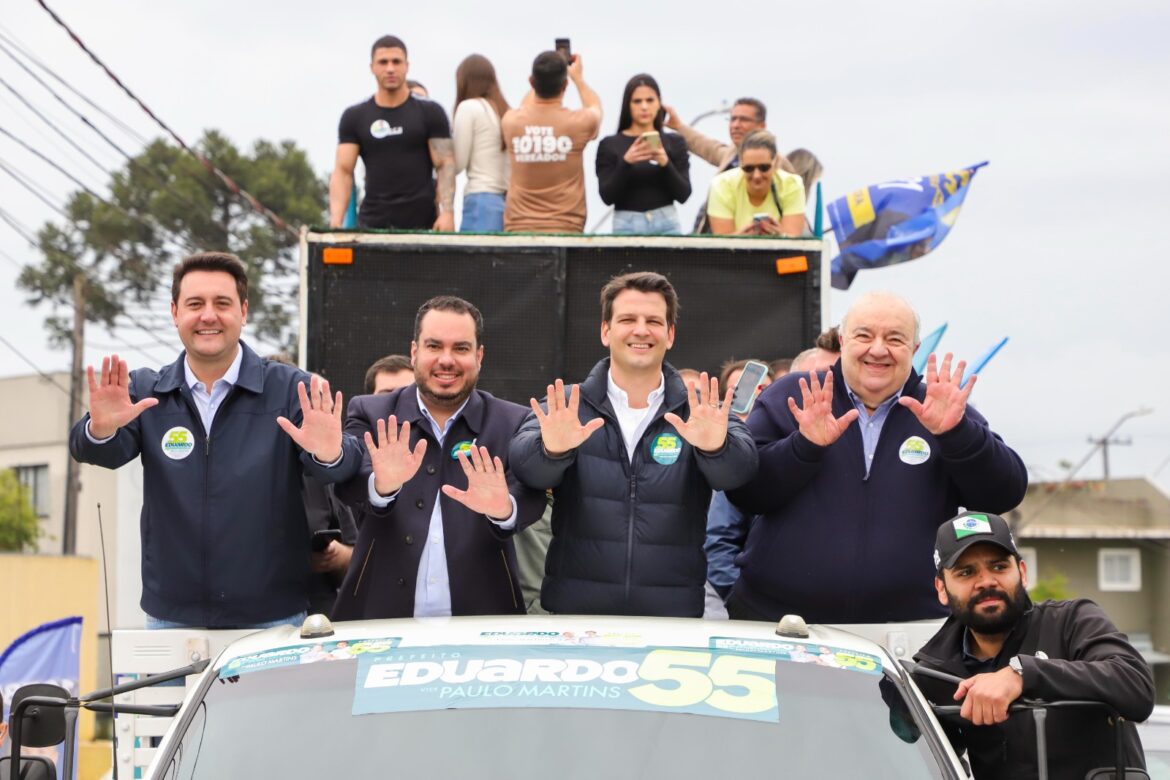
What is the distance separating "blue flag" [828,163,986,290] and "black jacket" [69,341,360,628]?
6371 millimetres

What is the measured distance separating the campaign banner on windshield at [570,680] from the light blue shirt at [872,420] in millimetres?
→ 2030

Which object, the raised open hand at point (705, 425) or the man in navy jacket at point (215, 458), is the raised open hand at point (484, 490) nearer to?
the man in navy jacket at point (215, 458)

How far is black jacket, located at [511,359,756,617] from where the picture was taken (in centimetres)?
577

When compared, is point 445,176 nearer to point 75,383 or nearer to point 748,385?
point 748,385

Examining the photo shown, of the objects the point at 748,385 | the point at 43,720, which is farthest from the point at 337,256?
the point at 43,720

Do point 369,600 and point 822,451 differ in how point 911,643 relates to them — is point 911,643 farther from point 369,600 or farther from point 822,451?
point 369,600

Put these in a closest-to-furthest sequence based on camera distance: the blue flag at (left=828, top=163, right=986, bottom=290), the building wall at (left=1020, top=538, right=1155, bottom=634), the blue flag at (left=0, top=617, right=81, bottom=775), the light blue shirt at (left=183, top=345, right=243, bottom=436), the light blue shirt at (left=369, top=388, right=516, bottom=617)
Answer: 1. the light blue shirt at (left=369, top=388, right=516, bottom=617)
2. the light blue shirt at (left=183, top=345, right=243, bottom=436)
3. the blue flag at (left=828, top=163, right=986, bottom=290)
4. the blue flag at (left=0, top=617, right=81, bottom=775)
5. the building wall at (left=1020, top=538, right=1155, bottom=634)

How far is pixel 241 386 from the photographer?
20.0ft

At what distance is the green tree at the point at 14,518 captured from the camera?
43000mm

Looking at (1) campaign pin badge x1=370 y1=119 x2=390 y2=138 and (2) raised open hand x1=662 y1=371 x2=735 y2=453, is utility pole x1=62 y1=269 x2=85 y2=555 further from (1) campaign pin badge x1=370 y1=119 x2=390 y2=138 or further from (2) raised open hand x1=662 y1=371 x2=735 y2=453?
(2) raised open hand x1=662 y1=371 x2=735 y2=453

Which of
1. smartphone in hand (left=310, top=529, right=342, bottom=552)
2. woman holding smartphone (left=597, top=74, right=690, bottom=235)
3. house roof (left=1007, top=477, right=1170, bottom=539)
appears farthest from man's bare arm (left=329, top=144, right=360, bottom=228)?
house roof (left=1007, top=477, right=1170, bottom=539)

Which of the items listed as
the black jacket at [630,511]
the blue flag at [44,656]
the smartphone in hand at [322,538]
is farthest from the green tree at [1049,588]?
the black jacket at [630,511]

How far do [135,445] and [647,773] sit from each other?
2.86 metres

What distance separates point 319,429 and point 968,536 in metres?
→ 2.04
